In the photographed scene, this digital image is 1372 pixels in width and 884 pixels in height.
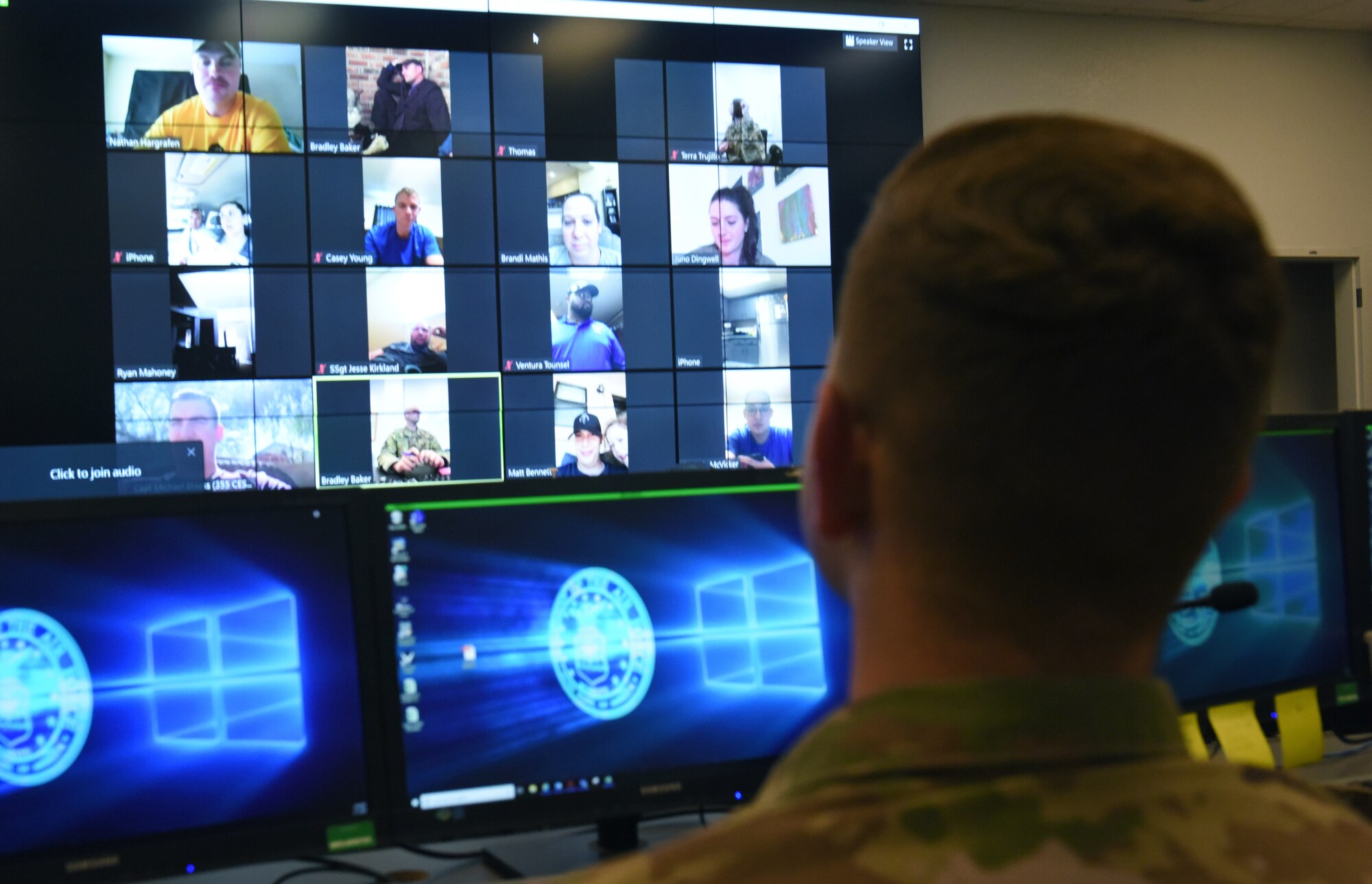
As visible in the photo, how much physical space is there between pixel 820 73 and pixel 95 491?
2965 mm

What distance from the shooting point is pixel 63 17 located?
3.62 metres

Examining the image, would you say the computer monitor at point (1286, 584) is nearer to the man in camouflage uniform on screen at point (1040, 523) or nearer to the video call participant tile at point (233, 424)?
the man in camouflage uniform on screen at point (1040, 523)

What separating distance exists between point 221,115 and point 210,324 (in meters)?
0.69

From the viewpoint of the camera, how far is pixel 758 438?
4.25 metres

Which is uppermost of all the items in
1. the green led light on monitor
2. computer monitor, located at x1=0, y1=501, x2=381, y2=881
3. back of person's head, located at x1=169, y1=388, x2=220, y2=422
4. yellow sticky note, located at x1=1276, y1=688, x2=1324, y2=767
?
back of person's head, located at x1=169, y1=388, x2=220, y2=422

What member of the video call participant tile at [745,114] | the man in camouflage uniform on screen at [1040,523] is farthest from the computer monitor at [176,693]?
the video call participant tile at [745,114]

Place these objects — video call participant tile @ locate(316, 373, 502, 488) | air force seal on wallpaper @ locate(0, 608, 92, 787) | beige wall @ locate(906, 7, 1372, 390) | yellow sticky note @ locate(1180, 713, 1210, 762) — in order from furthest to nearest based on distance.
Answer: beige wall @ locate(906, 7, 1372, 390) → video call participant tile @ locate(316, 373, 502, 488) → yellow sticky note @ locate(1180, 713, 1210, 762) → air force seal on wallpaper @ locate(0, 608, 92, 787)

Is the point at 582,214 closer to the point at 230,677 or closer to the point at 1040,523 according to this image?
the point at 230,677

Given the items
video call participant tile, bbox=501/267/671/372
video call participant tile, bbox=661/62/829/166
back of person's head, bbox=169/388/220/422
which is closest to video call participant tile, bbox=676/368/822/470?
video call participant tile, bbox=501/267/671/372

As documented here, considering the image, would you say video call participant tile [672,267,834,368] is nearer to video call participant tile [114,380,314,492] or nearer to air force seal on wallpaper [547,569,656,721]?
video call participant tile [114,380,314,492]

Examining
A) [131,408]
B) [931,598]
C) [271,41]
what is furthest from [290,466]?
[931,598]

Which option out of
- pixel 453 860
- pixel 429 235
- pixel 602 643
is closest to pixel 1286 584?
pixel 602 643

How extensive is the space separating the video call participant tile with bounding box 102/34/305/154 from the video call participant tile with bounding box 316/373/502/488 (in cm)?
86

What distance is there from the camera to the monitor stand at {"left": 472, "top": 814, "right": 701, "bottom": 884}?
1.17 m
